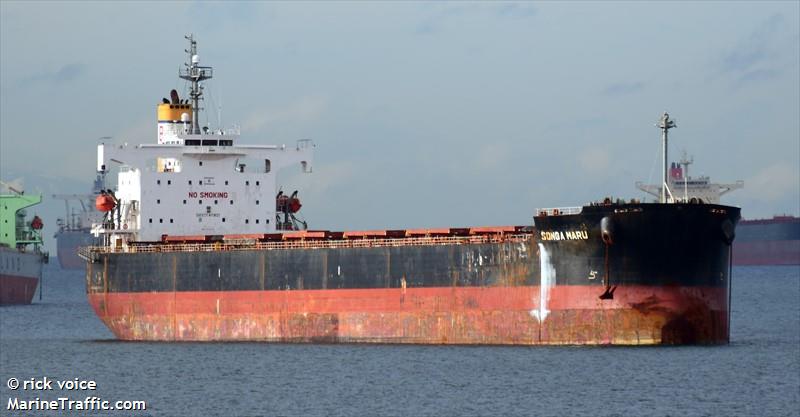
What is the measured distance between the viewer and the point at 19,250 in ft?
243

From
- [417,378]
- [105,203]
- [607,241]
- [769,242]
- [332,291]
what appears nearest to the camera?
[417,378]

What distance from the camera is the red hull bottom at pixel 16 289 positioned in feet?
238

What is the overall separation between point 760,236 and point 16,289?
244 feet

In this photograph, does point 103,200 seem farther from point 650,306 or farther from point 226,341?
point 650,306

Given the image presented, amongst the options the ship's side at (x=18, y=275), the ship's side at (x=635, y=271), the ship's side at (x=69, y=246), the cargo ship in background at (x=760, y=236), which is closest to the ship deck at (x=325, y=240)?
the ship's side at (x=635, y=271)

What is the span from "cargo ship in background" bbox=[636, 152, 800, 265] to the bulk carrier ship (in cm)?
8133

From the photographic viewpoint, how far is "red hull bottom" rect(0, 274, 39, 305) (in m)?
72.7

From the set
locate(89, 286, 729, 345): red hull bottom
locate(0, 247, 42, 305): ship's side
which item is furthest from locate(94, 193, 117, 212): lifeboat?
locate(0, 247, 42, 305): ship's side

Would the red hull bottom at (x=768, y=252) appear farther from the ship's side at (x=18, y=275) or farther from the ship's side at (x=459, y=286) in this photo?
the ship's side at (x=459, y=286)

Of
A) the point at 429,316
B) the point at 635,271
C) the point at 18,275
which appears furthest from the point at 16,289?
the point at 635,271

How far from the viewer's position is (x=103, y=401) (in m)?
30.9

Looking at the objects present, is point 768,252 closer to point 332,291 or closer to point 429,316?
point 332,291

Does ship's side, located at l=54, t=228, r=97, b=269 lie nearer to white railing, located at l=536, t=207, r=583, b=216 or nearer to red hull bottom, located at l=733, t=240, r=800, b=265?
red hull bottom, located at l=733, t=240, r=800, b=265

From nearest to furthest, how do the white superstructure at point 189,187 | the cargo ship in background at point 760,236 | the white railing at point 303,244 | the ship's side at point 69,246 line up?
the white railing at point 303,244 < the white superstructure at point 189,187 < the cargo ship in background at point 760,236 < the ship's side at point 69,246
